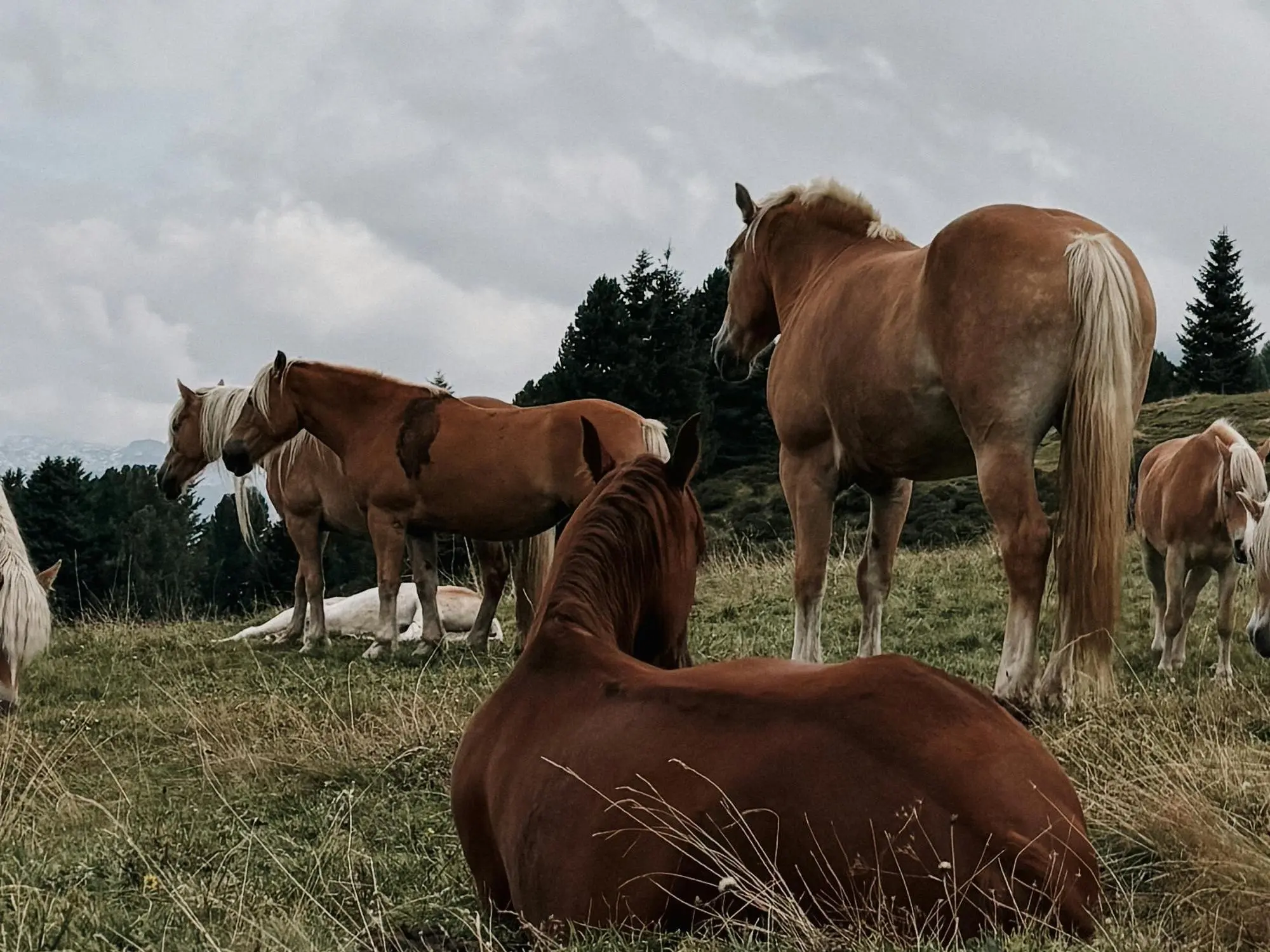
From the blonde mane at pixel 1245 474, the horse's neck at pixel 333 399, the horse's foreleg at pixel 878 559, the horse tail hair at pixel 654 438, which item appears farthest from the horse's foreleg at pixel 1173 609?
the horse's neck at pixel 333 399

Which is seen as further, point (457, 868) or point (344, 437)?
point (344, 437)

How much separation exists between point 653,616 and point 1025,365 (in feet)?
7.76

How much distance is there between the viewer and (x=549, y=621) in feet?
10.9

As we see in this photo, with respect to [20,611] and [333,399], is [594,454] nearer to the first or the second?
[20,611]

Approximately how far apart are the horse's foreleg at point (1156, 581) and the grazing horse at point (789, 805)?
733 cm

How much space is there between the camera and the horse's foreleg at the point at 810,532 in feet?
21.4

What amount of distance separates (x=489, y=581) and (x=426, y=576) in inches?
21.1

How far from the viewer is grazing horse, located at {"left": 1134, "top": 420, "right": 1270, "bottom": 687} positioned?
8.35 meters

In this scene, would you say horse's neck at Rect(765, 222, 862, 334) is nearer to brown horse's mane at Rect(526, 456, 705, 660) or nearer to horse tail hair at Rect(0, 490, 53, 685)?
brown horse's mane at Rect(526, 456, 705, 660)

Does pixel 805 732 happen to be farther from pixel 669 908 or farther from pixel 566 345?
pixel 566 345

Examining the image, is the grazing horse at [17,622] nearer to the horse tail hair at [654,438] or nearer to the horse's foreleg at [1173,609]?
the horse tail hair at [654,438]

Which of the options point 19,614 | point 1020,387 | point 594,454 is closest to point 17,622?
point 19,614

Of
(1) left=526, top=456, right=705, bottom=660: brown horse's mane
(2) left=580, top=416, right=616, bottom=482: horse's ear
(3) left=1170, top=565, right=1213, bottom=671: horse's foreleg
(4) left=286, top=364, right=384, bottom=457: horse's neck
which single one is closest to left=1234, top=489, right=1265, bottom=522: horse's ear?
(3) left=1170, top=565, right=1213, bottom=671: horse's foreleg

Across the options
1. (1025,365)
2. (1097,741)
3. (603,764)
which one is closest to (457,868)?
(603,764)
